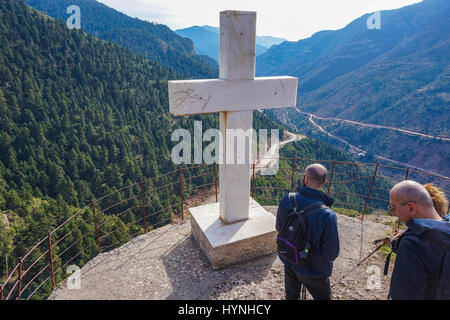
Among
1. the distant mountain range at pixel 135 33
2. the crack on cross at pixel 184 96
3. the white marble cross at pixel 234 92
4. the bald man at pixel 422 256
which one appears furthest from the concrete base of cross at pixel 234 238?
the distant mountain range at pixel 135 33

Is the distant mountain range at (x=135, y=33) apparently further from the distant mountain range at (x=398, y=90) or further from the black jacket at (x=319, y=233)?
the black jacket at (x=319, y=233)

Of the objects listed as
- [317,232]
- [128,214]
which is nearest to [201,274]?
[317,232]

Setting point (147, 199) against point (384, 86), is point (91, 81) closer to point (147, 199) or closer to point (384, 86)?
point (147, 199)

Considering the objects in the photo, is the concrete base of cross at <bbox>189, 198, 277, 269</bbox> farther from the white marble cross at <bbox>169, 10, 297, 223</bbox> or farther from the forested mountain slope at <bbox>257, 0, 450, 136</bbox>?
the forested mountain slope at <bbox>257, 0, 450, 136</bbox>

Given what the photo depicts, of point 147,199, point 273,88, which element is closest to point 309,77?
point 147,199

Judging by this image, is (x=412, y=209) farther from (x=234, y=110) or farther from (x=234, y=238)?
(x=234, y=238)

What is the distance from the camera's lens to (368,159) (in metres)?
77.8

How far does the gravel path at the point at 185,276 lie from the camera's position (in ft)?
14.1

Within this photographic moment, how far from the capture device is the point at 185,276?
Result: 4672 millimetres

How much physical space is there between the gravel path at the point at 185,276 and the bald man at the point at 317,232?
138 cm

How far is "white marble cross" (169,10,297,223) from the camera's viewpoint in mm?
4055

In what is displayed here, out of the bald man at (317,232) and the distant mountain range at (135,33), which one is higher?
the distant mountain range at (135,33)

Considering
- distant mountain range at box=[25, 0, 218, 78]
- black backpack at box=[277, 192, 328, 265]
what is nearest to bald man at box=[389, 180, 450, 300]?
black backpack at box=[277, 192, 328, 265]

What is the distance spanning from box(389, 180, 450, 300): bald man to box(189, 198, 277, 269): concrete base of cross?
2.82 m
